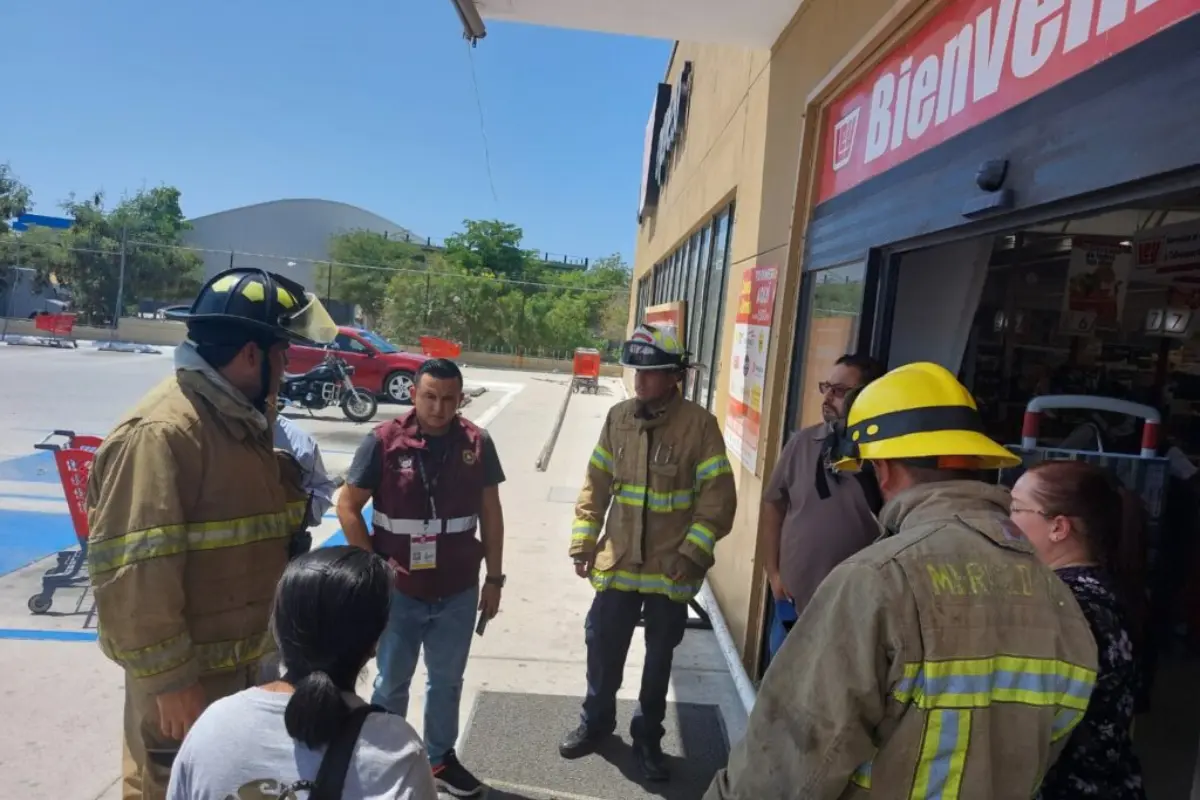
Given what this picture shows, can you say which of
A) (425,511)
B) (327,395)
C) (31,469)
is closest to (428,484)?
(425,511)

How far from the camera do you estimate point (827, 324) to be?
3.79 m

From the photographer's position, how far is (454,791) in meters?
3.16

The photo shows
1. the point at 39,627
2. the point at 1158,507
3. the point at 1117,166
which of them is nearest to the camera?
the point at 1117,166

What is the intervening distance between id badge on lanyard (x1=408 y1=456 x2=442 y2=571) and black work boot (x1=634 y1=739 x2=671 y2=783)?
4.23 ft

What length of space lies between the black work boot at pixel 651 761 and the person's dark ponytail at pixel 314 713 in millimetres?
2411

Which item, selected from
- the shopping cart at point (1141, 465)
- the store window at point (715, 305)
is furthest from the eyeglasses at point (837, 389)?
the store window at point (715, 305)

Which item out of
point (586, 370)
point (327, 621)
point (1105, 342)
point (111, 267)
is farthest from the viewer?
point (111, 267)

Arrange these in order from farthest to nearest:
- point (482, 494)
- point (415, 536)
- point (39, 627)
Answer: point (39, 627), point (482, 494), point (415, 536)

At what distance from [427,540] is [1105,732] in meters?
2.29

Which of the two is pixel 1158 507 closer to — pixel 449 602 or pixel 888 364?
pixel 888 364

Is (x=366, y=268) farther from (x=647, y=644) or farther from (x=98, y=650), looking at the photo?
(x=647, y=644)

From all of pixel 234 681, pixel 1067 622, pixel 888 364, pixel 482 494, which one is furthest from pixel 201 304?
pixel 888 364

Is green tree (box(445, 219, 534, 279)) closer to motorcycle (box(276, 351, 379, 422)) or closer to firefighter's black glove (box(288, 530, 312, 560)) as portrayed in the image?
motorcycle (box(276, 351, 379, 422))

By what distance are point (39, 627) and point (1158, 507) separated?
5.50 meters
